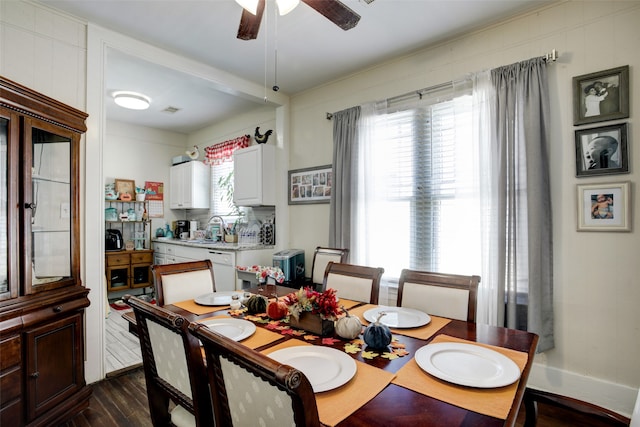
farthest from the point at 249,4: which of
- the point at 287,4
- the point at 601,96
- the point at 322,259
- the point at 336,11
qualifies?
the point at 601,96

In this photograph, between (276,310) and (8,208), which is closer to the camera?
(276,310)

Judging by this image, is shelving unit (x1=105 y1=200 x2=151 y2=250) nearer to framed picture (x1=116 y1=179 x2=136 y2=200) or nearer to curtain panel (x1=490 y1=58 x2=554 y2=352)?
framed picture (x1=116 y1=179 x2=136 y2=200)

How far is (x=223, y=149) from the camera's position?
482 centimetres

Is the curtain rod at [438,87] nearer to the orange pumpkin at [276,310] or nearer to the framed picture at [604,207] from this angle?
the framed picture at [604,207]

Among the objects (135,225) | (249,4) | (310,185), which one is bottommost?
(135,225)

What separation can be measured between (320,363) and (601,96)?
2.42 m

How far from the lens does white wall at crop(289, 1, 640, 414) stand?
1.95 metres

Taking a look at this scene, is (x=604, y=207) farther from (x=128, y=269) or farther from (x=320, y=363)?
(x=128, y=269)

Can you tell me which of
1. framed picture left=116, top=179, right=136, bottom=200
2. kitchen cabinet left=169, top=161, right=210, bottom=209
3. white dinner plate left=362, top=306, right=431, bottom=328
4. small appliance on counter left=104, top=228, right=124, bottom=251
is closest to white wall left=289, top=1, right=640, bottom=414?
white dinner plate left=362, top=306, right=431, bottom=328

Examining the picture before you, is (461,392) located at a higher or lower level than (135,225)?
lower

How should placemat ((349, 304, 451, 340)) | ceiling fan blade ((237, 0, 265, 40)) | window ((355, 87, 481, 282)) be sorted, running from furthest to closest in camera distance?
window ((355, 87, 481, 282)) < ceiling fan blade ((237, 0, 265, 40)) < placemat ((349, 304, 451, 340))

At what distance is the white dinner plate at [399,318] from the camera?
4.76 ft

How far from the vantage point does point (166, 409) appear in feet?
4.29

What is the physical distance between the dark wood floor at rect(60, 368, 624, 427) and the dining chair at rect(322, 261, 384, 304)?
1.17m
